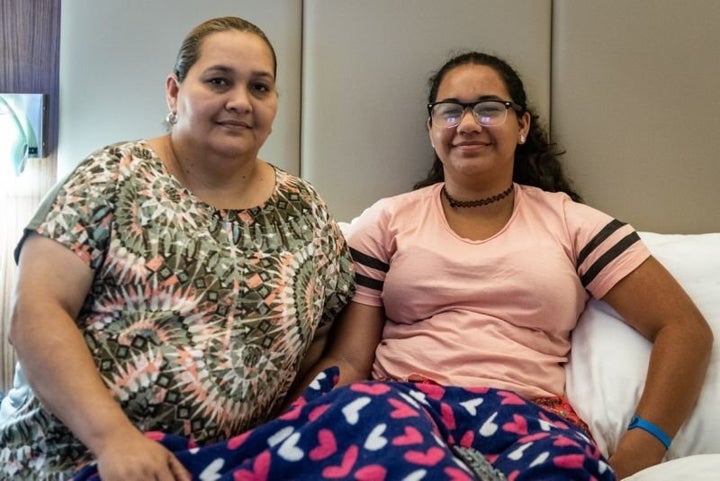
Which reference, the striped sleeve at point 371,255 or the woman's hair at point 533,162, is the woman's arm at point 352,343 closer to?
the striped sleeve at point 371,255

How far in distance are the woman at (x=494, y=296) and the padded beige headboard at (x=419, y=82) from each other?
7.3 inches

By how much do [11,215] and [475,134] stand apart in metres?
1.19

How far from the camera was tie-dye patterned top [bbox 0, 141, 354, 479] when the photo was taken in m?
0.97

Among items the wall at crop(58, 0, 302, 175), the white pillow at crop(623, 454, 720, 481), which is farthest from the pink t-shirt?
the wall at crop(58, 0, 302, 175)

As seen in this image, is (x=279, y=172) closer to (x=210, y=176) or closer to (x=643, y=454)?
(x=210, y=176)

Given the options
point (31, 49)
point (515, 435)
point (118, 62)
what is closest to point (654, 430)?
point (515, 435)

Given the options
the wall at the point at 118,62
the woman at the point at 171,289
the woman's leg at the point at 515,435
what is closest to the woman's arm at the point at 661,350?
the woman's leg at the point at 515,435

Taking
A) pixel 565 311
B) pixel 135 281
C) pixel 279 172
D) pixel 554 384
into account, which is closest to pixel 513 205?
pixel 565 311

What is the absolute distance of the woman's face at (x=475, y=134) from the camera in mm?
1308

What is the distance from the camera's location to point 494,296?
4.00 feet

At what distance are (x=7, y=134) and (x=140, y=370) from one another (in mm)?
960

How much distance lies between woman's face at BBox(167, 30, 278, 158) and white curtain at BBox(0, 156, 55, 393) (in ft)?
2.43

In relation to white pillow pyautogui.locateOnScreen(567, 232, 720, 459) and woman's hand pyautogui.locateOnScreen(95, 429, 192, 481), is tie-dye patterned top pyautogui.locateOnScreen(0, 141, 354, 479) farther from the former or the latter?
white pillow pyautogui.locateOnScreen(567, 232, 720, 459)

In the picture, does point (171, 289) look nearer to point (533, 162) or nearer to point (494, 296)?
point (494, 296)
